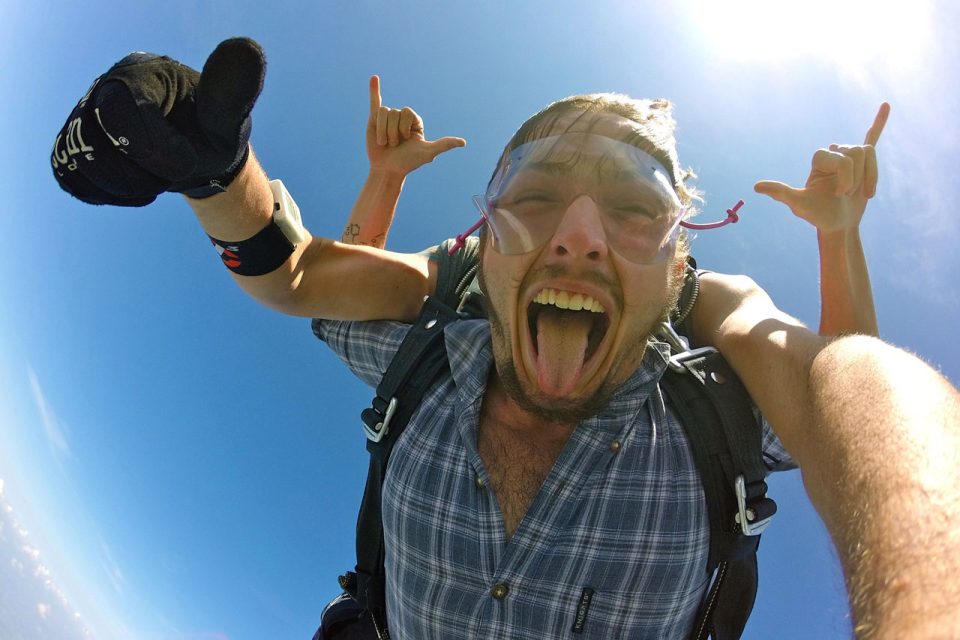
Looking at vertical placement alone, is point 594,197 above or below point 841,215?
below

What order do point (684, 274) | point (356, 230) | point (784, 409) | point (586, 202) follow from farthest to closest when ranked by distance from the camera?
point (356, 230)
point (684, 274)
point (586, 202)
point (784, 409)

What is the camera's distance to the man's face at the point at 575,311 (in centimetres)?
184

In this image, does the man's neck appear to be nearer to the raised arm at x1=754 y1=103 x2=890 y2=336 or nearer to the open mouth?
the open mouth

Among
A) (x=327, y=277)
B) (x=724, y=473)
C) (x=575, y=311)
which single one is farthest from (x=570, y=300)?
(x=327, y=277)

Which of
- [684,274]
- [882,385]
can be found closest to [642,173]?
[684,274]

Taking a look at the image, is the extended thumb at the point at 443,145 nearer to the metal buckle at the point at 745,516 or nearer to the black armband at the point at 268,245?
the black armband at the point at 268,245

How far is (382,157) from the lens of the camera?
8.55 ft

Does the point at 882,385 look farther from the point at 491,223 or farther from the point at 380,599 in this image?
the point at 380,599

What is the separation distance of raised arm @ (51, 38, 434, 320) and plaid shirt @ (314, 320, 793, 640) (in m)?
1.07

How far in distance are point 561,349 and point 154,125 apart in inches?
61.1

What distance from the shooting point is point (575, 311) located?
1.95 meters

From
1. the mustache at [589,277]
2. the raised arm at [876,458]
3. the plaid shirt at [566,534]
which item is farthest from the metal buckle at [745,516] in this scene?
the mustache at [589,277]

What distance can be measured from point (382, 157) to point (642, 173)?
1405mm

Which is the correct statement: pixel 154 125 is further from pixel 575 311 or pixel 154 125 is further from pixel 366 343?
pixel 575 311
